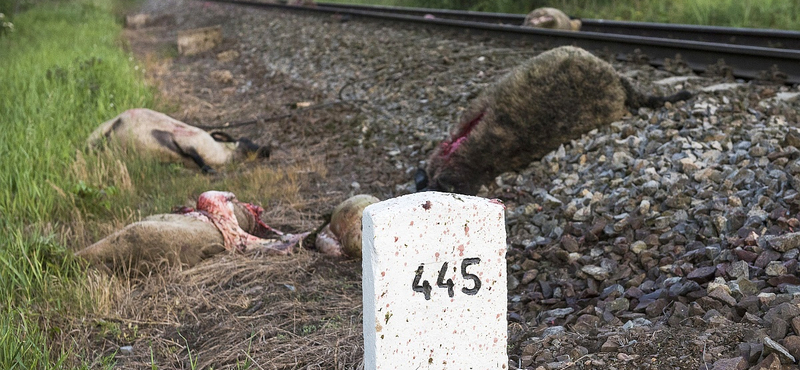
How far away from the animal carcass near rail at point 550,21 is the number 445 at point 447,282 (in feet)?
29.1

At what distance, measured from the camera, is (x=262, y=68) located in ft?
41.7

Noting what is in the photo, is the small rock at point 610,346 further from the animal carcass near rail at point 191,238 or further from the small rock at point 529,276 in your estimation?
the animal carcass near rail at point 191,238

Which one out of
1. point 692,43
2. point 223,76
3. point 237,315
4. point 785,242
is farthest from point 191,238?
point 223,76

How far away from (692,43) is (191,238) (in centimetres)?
520

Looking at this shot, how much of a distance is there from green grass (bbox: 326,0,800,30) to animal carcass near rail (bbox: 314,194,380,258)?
6638 millimetres

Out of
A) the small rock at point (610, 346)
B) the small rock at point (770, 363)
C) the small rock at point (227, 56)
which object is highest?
the small rock at point (770, 363)

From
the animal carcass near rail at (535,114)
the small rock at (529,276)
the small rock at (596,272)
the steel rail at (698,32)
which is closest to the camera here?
the small rock at (596,272)

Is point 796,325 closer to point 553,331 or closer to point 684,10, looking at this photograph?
point 553,331

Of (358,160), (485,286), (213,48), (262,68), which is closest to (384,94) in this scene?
(358,160)

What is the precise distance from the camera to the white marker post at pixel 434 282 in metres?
2.08

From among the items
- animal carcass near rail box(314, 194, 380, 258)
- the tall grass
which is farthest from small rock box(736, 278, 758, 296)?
the tall grass

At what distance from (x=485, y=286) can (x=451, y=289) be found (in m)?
0.12

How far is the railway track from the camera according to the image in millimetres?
6345

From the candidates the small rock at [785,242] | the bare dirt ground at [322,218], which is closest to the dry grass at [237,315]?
the bare dirt ground at [322,218]
